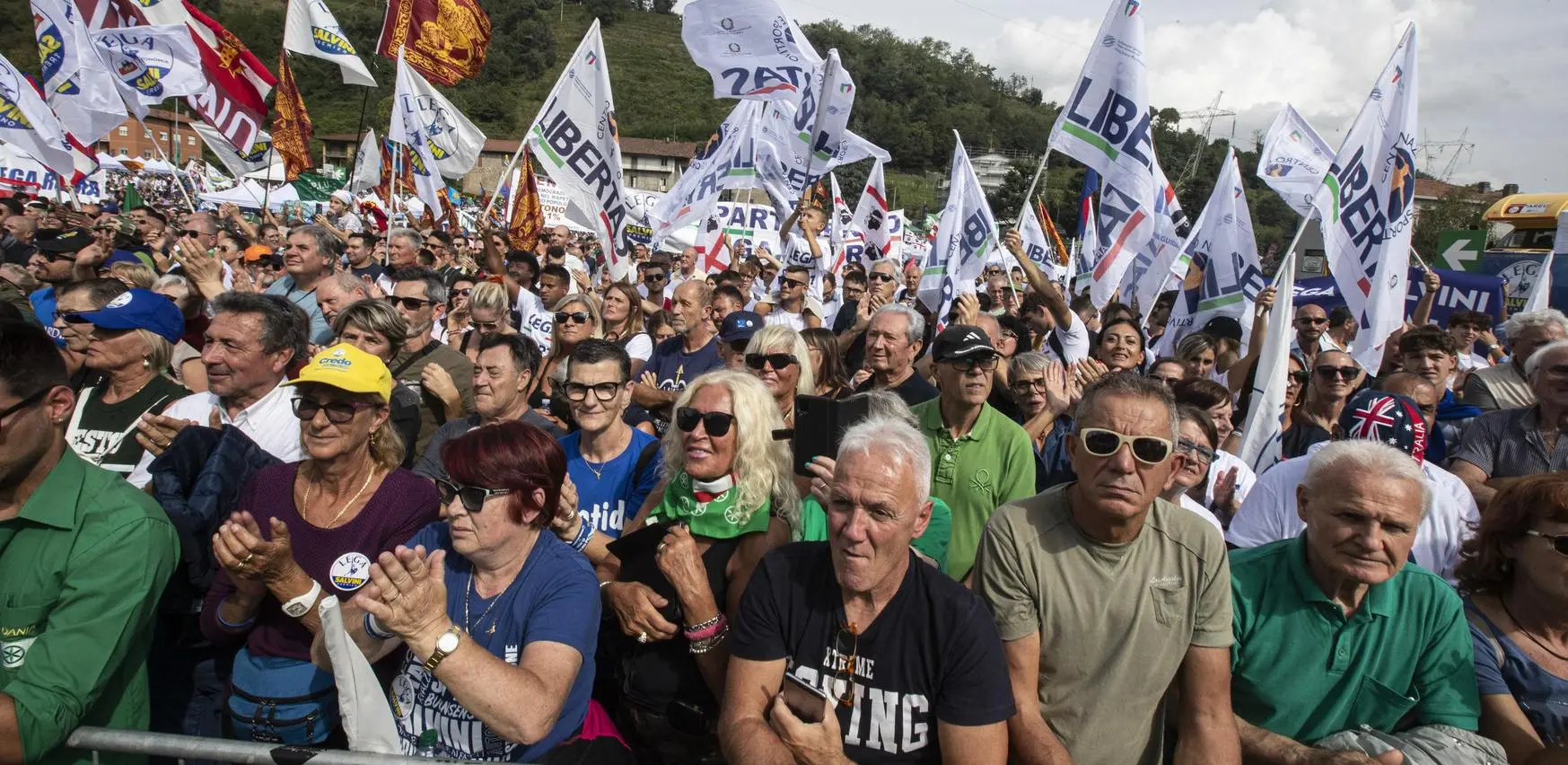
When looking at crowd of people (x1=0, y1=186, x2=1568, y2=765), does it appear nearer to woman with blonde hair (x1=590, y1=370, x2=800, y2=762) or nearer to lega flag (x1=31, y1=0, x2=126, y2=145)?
woman with blonde hair (x1=590, y1=370, x2=800, y2=762)

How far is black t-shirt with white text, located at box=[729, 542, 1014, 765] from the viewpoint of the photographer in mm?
2236

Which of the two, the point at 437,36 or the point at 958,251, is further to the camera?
the point at 437,36

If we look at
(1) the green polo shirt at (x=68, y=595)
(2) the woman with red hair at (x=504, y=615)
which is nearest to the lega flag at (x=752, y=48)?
(2) the woman with red hair at (x=504, y=615)

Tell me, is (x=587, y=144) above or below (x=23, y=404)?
above

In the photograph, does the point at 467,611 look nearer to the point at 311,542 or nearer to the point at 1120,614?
the point at 311,542

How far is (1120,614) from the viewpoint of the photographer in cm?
246

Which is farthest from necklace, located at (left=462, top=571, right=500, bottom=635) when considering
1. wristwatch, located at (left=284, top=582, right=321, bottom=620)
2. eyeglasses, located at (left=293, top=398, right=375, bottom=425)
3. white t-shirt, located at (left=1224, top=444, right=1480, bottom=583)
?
white t-shirt, located at (left=1224, top=444, right=1480, bottom=583)

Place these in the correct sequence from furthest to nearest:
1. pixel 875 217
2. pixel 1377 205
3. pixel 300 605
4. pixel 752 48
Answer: pixel 875 217 → pixel 752 48 → pixel 1377 205 → pixel 300 605

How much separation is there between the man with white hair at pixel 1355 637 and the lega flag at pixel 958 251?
554 centimetres

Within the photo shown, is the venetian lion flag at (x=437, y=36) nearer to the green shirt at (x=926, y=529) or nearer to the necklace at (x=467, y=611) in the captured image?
the green shirt at (x=926, y=529)

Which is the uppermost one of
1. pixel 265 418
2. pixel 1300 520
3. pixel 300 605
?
pixel 1300 520

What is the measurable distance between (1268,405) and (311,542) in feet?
A: 15.2

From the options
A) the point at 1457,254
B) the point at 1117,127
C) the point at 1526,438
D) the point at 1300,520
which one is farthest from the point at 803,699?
the point at 1457,254

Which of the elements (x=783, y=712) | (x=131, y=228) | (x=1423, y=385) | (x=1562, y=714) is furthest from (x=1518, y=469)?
(x=131, y=228)
